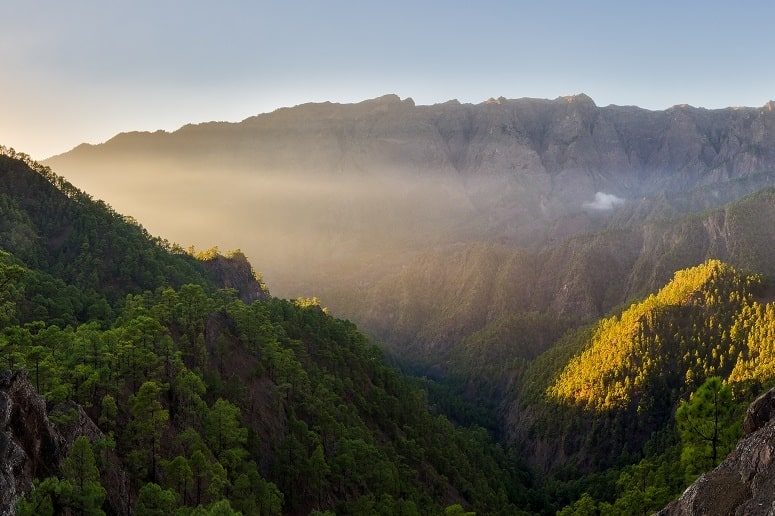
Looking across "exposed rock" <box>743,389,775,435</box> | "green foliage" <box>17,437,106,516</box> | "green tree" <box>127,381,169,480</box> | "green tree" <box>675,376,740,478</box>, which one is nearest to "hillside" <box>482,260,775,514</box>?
"green tree" <box>675,376,740,478</box>

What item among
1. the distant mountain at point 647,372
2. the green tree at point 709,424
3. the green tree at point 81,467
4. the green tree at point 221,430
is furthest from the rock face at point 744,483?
the distant mountain at point 647,372

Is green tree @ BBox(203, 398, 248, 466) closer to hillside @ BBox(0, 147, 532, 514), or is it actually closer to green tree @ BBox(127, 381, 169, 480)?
hillside @ BBox(0, 147, 532, 514)

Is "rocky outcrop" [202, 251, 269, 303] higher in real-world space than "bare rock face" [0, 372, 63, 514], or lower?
lower

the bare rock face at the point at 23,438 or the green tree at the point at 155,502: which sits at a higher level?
the bare rock face at the point at 23,438

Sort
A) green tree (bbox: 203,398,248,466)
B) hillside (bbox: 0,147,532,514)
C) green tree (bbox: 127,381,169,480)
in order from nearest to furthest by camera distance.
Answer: hillside (bbox: 0,147,532,514), green tree (bbox: 127,381,169,480), green tree (bbox: 203,398,248,466)

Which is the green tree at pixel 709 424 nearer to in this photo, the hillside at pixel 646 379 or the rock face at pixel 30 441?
the rock face at pixel 30 441

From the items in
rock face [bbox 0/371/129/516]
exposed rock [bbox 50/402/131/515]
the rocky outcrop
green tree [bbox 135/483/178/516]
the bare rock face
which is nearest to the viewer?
rock face [bbox 0/371/129/516]
